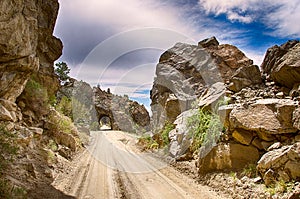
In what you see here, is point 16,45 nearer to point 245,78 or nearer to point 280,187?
point 245,78

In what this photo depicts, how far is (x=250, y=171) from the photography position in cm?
820

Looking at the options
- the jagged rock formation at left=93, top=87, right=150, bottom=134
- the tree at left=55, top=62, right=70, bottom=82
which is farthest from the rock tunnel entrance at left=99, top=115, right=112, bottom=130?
the tree at left=55, top=62, right=70, bottom=82

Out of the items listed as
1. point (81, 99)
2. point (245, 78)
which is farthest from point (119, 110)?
point (245, 78)

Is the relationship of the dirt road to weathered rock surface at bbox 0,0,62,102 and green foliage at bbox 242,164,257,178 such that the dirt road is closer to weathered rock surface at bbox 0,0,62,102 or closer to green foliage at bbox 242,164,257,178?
green foliage at bbox 242,164,257,178

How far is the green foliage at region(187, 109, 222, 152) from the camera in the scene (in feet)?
35.1

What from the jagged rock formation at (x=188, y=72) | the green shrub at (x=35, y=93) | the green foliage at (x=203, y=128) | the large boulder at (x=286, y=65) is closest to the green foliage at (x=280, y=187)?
the green foliage at (x=203, y=128)

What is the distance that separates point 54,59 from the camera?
1781 cm

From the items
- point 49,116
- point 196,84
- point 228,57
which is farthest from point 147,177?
point 228,57

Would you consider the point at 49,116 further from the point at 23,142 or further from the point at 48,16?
the point at 48,16

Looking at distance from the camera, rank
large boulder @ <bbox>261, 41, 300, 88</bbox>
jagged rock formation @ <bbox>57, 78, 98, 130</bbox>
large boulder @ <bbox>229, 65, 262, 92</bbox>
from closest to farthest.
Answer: large boulder @ <bbox>261, 41, 300, 88</bbox> → large boulder @ <bbox>229, 65, 262, 92</bbox> → jagged rock formation @ <bbox>57, 78, 98, 130</bbox>

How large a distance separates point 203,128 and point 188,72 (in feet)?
31.2

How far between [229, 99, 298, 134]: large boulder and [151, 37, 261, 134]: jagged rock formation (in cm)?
594

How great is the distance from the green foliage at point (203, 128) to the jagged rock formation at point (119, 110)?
111ft

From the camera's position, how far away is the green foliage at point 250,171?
26.5ft
